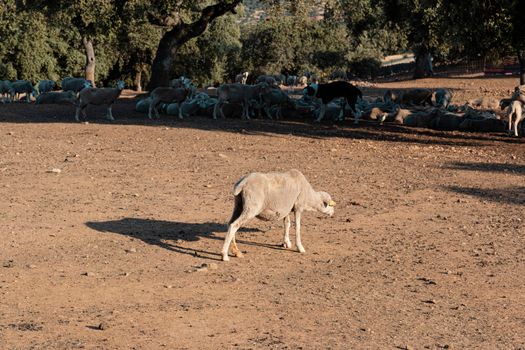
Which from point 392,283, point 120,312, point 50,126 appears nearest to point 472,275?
point 392,283

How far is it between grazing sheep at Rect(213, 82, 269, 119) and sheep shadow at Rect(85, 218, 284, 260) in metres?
15.6

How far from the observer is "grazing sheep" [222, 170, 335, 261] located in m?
10.4

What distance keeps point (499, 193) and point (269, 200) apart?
6.09 meters

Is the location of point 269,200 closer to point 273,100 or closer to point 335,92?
point 335,92

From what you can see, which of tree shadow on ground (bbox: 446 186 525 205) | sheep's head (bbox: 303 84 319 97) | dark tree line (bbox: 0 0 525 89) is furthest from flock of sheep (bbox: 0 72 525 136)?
tree shadow on ground (bbox: 446 186 525 205)

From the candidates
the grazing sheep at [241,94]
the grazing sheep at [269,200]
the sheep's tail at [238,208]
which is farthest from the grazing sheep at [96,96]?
the sheep's tail at [238,208]

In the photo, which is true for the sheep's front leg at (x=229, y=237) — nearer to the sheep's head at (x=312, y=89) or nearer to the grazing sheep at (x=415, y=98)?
the sheep's head at (x=312, y=89)

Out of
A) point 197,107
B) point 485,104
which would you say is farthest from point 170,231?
point 485,104

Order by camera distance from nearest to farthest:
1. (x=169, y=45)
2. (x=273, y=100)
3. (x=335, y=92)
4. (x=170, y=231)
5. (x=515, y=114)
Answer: (x=170, y=231)
(x=515, y=114)
(x=335, y=92)
(x=273, y=100)
(x=169, y=45)

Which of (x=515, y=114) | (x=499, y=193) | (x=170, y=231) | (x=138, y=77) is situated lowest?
(x=170, y=231)

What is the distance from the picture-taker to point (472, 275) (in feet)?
33.6

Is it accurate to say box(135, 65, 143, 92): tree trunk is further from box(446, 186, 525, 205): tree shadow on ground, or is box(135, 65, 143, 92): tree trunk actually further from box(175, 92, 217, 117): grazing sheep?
box(446, 186, 525, 205): tree shadow on ground

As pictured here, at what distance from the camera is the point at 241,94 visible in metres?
28.2

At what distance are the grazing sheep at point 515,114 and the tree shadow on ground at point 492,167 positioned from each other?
198 inches
